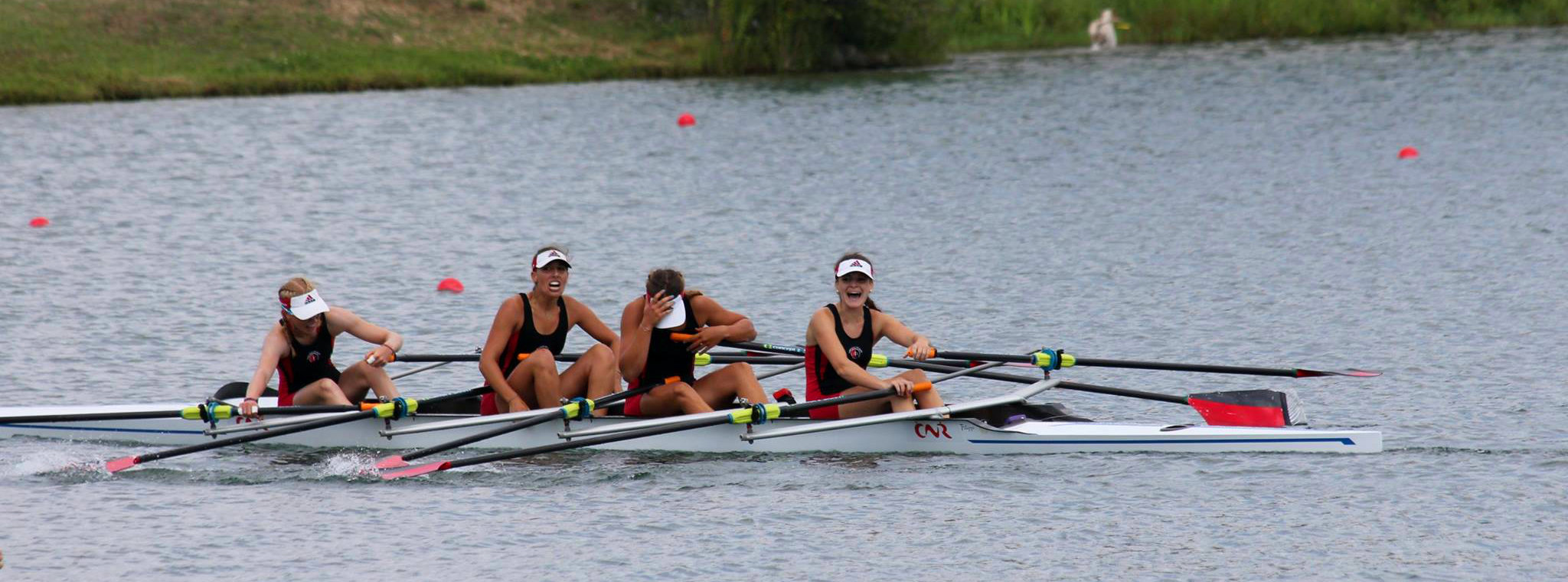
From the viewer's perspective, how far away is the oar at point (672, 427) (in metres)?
9.73

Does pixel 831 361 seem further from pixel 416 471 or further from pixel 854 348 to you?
pixel 416 471

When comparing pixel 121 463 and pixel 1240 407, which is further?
pixel 1240 407

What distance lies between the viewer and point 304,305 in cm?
1027

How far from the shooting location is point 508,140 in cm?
2925

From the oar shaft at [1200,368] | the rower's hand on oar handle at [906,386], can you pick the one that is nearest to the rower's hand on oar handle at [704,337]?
the rower's hand on oar handle at [906,386]

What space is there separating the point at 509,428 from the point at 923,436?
2499mm

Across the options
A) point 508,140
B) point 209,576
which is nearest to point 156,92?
point 508,140

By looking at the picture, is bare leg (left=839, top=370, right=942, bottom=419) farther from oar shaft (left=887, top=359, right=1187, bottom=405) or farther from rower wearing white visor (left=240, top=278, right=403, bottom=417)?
rower wearing white visor (left=240, top=278, right=403, bottom=417)

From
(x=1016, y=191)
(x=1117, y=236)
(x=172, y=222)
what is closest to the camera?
(x=1117, y=236)

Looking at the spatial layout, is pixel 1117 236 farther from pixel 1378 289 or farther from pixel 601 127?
pixel 601 127

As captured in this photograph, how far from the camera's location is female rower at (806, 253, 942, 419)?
980 centimetres

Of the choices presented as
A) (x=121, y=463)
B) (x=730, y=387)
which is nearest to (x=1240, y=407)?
(x=730, y=387)

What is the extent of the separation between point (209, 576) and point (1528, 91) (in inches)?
1090

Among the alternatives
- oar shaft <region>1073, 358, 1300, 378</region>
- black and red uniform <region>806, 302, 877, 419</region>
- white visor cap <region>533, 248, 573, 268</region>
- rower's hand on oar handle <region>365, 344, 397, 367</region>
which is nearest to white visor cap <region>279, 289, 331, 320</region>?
rower's hand on oar handle <region>365, 344, 397, 367</region>
